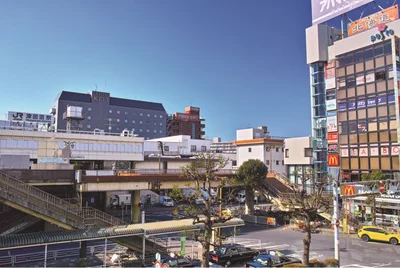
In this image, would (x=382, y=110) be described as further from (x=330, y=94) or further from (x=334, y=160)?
(x=334, y=160)

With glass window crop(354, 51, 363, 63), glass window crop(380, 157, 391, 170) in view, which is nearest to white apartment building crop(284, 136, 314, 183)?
glass window crop(380, 157, 391, 170)

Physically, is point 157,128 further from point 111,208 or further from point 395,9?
point 395,9

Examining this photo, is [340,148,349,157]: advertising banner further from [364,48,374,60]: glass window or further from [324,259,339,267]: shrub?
[324,259,339,267]: shrub

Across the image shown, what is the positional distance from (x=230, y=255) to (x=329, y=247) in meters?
11.3

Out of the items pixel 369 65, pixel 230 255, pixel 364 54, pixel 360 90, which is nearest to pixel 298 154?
pixel 360 90

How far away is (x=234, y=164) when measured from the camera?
7525cm

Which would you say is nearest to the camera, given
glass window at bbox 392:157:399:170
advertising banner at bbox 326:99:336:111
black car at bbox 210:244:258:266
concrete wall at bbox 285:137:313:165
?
black car at bbox 210:244:258:266

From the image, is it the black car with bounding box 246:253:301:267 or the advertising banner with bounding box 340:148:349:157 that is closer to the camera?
the black car with bounding box 246:253:301:267

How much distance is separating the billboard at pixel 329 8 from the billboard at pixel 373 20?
2.68 meters

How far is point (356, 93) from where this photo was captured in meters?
47.7

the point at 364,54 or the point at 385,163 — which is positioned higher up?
the point at 364,54

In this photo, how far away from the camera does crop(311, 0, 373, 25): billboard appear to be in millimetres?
48287

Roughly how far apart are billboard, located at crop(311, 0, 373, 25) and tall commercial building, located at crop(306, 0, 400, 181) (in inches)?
6.0

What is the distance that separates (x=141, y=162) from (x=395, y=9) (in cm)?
4783
